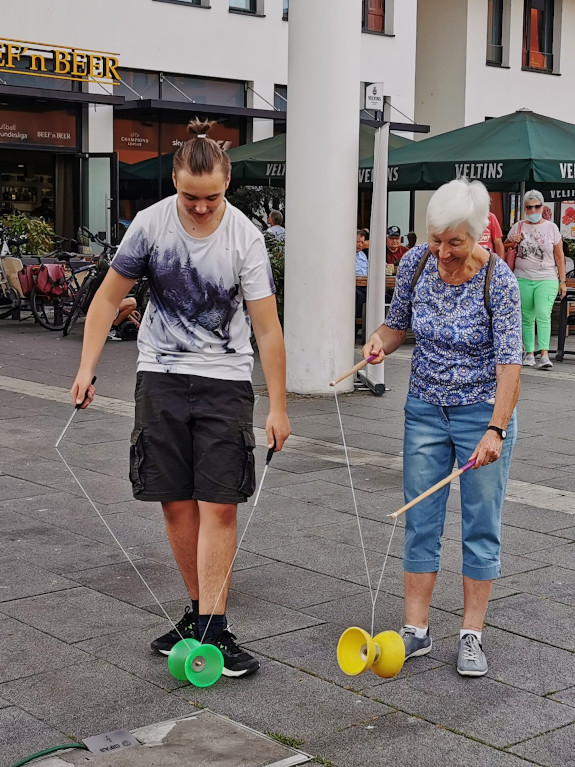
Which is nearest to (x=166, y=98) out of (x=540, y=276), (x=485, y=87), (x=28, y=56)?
(x=28, y=56)

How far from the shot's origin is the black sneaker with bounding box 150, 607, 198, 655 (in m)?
4.26

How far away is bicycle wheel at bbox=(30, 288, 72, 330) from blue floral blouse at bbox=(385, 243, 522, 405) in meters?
12.6

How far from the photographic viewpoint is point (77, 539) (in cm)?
586

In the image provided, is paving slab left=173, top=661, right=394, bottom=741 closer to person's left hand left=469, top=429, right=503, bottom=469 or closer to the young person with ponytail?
the young person with ponytail

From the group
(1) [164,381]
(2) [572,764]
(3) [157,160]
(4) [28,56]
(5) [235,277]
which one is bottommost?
(2) [572,764]

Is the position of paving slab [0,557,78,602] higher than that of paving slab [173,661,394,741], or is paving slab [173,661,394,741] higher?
paving slab [0,557,78,602]

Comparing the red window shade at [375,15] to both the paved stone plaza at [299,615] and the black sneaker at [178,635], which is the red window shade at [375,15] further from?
the black sneaker at [178,635]

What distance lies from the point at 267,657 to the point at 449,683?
0.67 metres

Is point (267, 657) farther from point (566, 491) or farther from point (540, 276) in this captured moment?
point (540, 276)

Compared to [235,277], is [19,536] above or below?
below

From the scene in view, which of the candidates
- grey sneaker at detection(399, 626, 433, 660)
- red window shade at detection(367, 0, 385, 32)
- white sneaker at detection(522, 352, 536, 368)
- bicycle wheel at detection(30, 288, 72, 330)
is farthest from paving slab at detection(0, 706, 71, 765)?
red window shade at detection(367, 0, 385, 32)

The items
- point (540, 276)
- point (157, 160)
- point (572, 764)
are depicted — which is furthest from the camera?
→ point (157, 160)

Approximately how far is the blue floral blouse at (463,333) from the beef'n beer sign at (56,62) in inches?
743

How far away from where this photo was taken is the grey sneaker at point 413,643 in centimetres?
429
